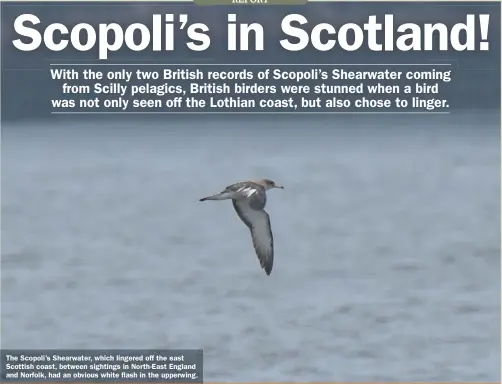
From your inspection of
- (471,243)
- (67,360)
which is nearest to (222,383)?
(67,360)

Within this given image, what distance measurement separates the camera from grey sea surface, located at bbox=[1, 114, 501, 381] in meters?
13.0

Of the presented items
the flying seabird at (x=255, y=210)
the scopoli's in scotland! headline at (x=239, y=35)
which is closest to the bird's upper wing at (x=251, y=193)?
the flying seabird at (x=255, y=210)

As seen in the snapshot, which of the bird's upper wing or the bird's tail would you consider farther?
the bird's tail

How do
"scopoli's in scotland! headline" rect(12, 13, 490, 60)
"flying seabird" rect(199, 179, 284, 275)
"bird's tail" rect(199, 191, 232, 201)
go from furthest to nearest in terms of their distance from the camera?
1. "bird's tail" rect(199, 191, 232, 201)
2. "flying seabird" rect(199, 179, 284, 275)
3. "scopoli's in scotland! headline" rect(12, 13, 490, 60)

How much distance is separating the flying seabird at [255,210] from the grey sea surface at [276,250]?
4.0 inches

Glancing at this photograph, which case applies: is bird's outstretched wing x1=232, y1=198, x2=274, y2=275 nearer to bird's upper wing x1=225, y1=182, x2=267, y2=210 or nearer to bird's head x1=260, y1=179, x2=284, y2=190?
bird's upper wing x1=225, y1=182, x2=267, y2=210

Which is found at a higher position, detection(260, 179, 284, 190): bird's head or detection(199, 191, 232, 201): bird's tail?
detection(260, 179, 284, 190): bird's head

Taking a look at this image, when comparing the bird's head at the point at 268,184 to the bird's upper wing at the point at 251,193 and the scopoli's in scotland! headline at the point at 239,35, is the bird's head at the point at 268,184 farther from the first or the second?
the scopoli's in scotland! headline at the point at 239,35

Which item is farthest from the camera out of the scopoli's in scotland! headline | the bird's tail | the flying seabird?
the bird's tail

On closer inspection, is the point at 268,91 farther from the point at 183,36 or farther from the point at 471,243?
the point at 471,243

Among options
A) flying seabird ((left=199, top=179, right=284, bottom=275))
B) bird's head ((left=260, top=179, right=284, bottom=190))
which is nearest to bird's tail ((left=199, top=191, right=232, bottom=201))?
flying seabird ((left=199, top=179, right=284, bottom=275))

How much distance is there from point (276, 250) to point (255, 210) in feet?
1.18

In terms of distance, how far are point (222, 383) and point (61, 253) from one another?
1584mm

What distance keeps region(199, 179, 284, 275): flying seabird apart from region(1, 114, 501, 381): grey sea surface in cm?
10
